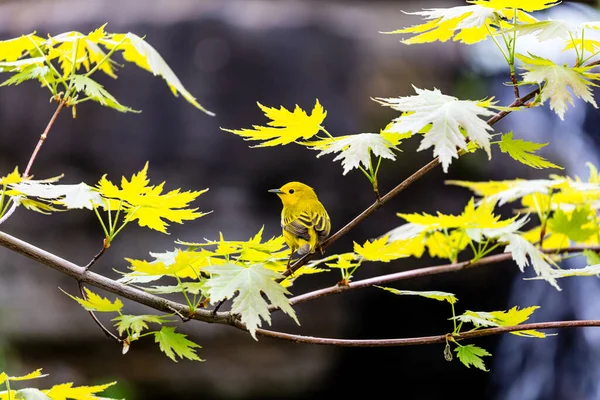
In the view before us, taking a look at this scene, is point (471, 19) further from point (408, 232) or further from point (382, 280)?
point (408, 232)

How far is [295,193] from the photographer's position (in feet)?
3.86

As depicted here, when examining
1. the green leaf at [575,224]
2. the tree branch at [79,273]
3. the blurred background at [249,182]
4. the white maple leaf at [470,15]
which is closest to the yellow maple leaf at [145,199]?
the tree branch at [79,273]

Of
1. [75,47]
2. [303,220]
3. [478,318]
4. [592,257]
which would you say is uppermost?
[75,47]

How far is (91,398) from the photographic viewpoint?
854 mm

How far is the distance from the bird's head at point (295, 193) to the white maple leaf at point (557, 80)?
18.1 inches

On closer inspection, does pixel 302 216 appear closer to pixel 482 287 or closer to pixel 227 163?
pixel 227 163

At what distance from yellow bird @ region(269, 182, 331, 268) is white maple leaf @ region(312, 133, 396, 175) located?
26 cm

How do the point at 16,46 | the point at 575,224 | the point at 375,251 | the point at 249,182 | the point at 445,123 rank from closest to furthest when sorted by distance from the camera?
1. the point at 445,123
2. the point at 375,251
3. the point at 16,46
4. the point at 575,224
5. the point at 249,182

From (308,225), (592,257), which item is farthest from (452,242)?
(308,225)

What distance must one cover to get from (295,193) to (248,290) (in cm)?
43

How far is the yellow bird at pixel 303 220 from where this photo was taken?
1.10 metres

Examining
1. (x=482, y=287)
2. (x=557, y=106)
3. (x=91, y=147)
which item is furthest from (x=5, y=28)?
(x=557, y=106)

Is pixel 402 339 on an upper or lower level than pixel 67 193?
lower

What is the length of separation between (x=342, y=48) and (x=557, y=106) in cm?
407
